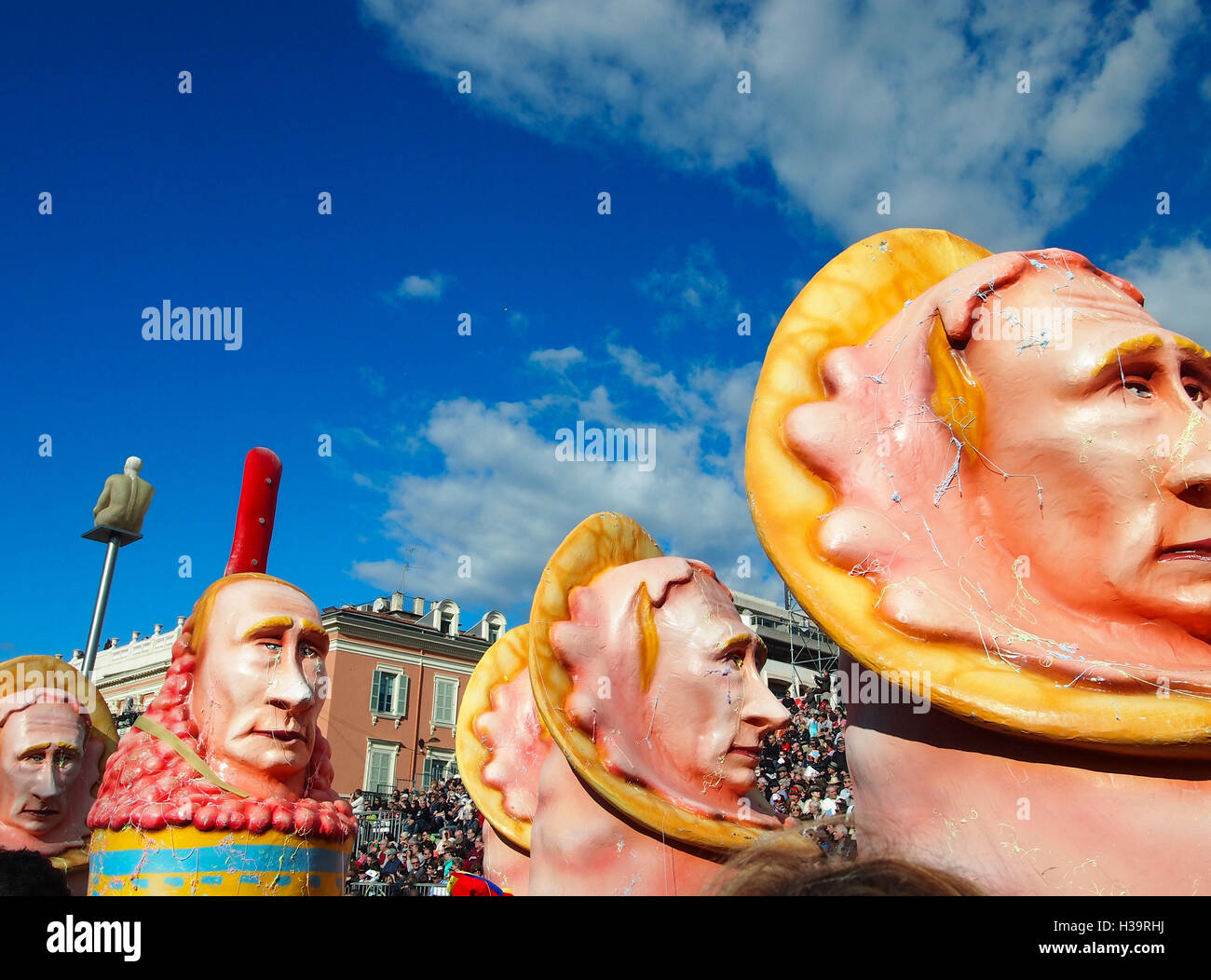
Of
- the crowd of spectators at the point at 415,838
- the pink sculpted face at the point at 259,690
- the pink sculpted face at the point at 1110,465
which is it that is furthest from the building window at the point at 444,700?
the pink sculpted face at the point at 1110,465

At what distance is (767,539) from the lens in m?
1.94

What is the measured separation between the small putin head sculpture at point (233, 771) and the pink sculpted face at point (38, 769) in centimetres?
107

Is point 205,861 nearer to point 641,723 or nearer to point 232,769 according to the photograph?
point 232,769

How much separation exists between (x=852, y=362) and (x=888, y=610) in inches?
24.4

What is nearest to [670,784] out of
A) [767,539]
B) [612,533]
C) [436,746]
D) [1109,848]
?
[612,533]

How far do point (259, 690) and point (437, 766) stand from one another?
852 inches

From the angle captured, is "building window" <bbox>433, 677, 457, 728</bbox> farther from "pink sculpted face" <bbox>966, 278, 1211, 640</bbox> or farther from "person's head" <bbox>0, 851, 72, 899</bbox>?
"pink sculpted face" <bbox>966, 278, 1211, 640</bbox>

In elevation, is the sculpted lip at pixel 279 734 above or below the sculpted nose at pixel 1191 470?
below

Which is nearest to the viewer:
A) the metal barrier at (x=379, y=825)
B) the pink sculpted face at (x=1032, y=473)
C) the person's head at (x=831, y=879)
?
the person's head at (x=831, y=879)

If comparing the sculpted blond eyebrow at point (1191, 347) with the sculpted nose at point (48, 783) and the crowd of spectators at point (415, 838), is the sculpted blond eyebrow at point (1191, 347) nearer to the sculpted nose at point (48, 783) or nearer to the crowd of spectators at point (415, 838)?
the sculpted nose at point (48, 783)

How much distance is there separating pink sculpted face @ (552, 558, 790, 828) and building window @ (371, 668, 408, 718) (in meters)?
21.0

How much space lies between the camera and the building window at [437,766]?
909 inches
